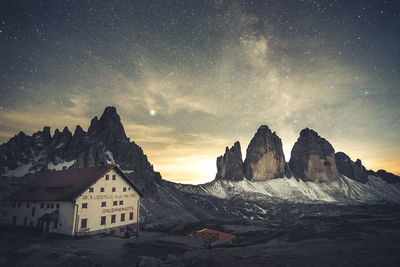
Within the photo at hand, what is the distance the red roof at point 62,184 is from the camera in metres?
32.6

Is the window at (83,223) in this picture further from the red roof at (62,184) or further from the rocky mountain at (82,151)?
the rocky mountain at (82,151)

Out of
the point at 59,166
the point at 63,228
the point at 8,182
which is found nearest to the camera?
the point at 63,228

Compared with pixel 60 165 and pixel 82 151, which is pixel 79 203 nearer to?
pixel 82 151

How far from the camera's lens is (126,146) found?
12531 centimetres

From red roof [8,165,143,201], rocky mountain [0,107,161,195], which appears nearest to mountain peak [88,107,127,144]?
rocky mountain [0,107,161,195]

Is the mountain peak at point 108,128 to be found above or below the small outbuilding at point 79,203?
above

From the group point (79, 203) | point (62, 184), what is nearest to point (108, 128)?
point (62, 184)

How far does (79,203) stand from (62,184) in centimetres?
738

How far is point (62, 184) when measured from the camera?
35.8 metres

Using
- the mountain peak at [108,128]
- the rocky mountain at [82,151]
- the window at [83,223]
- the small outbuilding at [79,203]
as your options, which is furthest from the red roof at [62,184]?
the mountain peak at [108,128]

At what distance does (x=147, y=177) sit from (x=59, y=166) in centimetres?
4045

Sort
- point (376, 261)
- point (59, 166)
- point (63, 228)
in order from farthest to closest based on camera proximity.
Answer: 1. point (59, 166)
2. point (63, 228)
3. point (376, 261)

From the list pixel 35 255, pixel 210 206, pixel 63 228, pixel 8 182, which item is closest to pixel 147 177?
pixel 210 206

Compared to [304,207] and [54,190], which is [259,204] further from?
[54,190]
